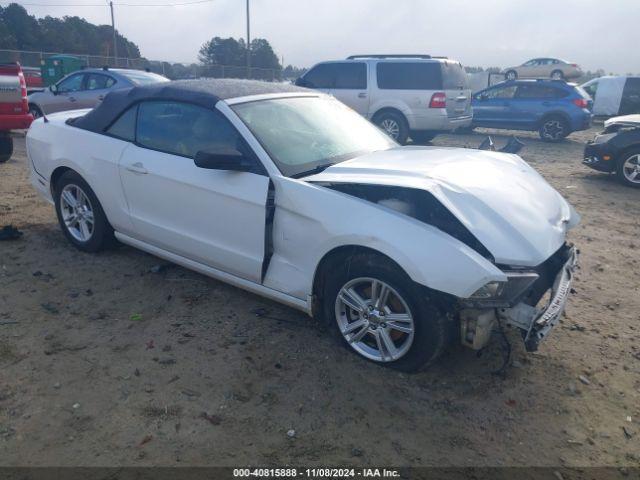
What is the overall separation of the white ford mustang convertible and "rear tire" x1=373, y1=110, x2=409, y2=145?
7.13 meters

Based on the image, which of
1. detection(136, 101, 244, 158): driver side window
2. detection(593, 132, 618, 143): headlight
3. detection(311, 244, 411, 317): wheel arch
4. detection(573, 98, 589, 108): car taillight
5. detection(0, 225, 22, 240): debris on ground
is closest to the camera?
detection(311, 244, 411, 317): wheel arch

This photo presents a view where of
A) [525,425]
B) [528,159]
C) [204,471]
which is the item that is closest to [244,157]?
[204,471]

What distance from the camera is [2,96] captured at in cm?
834

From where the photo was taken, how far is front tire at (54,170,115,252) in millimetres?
4719

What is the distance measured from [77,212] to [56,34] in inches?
2056

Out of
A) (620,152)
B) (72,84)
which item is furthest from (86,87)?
(620,152)

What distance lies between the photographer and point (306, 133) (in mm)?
4004

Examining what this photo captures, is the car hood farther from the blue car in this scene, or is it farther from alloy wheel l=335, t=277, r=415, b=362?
the blue car

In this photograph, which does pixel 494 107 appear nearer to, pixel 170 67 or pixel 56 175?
pixel 56 175

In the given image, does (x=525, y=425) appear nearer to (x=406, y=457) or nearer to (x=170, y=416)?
(x=406, y=457)

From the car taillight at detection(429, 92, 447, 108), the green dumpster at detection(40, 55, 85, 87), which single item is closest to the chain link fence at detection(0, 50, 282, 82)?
the green dumpster at detection(40, 55, 85, 87)

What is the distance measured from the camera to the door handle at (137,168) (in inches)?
162

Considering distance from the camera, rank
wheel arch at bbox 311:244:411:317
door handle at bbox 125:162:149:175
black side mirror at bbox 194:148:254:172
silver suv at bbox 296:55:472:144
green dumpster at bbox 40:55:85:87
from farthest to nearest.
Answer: green dumpster at bbox 40:55:85:87
silver suv at bbox 296:55:472:144
door handle at bbox 125:162:149:175
black side mirror at bbox 194:148:254:172
wheel arch at bbox 311:244:411:317

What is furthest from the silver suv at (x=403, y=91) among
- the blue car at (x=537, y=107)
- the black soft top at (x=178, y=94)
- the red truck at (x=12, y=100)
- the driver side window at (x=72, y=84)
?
the black soft top at (x=178, y=94)
